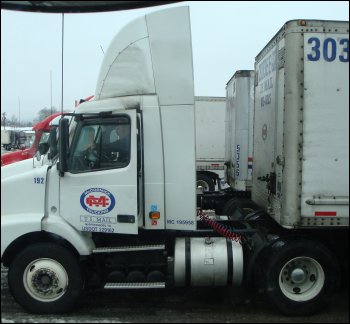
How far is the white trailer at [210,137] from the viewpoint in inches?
576

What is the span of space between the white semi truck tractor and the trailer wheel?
0.01 meters

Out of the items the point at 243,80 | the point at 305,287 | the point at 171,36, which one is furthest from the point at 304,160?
the point at 243,80

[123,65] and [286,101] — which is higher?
[123,65]

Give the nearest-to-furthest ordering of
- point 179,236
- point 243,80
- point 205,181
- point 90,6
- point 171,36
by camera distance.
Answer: point 90,6, point 171,36, point 179,236, point 243,80, point 205,181

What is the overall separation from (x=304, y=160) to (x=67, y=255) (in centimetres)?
289

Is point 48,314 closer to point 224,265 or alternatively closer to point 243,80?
point 224,265

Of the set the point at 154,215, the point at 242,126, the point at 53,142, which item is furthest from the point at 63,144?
the point at 242,126

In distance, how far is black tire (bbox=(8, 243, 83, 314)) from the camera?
15.9 ft

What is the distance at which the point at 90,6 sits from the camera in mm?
4422

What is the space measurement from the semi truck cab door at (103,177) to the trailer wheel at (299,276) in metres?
1.69

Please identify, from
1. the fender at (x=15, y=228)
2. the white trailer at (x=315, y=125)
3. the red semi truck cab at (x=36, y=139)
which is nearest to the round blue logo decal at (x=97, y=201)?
the fender at (x=15, y=228)

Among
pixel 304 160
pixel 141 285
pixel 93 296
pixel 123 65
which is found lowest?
pixel 93 296

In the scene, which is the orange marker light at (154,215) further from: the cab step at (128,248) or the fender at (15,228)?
the fender at (15,228)

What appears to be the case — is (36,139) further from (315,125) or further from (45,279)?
(315,125)
